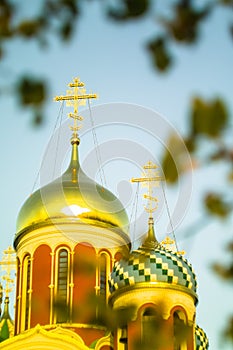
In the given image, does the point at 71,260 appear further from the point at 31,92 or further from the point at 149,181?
the point at 31,92

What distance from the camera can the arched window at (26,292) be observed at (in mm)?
18875

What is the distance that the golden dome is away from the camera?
19.0m

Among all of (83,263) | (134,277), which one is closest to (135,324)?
(134,277)

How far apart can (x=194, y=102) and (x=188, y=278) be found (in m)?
13.4

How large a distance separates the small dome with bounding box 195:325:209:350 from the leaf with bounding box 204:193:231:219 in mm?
14928

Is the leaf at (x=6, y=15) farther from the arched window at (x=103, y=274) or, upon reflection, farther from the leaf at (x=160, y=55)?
the arched window at (x=103, y=274)

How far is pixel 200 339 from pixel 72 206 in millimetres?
3956

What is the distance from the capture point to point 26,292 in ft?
63.1

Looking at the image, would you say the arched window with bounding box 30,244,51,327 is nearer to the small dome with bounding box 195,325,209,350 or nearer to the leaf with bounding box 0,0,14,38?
the small dome with bounding box 195,325,209,350

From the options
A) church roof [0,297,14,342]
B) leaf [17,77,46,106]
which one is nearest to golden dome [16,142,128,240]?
church roof [0,297,14,342]

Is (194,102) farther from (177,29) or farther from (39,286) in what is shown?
(39,286)

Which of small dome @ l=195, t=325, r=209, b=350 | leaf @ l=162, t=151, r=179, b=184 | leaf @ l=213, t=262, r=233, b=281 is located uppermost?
small dome @ l=195, t=325, r=209, b=350

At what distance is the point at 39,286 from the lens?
19016 millimetres

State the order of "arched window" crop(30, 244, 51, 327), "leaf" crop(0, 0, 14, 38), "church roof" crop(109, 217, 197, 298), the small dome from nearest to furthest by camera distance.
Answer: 1. "leaf" crop(0, 0, 14, 38)
2. "church roof" crop(109, 217, 197, 298)
3. the small dome
4. "arched window" crop(30, 244, 51, 327)
